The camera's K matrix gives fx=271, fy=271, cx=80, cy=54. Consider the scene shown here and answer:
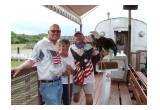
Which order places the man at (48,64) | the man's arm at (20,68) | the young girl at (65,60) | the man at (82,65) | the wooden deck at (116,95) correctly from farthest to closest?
the wooden deck at (116,95) < the man at (82,65) < the young girl at (65,60) < the man at (48,64) < the man's arm at (20,68)

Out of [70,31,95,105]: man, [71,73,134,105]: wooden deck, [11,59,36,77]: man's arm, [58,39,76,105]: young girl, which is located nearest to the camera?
[11,59,36,77]: man's arm

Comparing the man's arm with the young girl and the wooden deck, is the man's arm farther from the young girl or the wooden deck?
the wooden deck

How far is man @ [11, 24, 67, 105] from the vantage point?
2043mm

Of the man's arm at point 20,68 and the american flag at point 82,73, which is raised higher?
the man's arm at point 20,68

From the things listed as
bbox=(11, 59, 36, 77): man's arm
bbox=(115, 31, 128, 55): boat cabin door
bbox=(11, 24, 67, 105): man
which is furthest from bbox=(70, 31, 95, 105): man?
bbox=(115, 31, 128, 55): boat cabin door

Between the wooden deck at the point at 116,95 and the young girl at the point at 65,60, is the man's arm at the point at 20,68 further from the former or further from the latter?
the wooden deck at the point at 116,95

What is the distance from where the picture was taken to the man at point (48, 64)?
204 cm

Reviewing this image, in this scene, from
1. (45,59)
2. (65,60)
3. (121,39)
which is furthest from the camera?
(121,39)

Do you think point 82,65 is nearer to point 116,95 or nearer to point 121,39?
point 116,95

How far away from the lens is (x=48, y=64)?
6.75 feet

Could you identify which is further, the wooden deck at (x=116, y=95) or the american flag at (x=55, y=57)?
the wooden deck at (x=116, y=95)

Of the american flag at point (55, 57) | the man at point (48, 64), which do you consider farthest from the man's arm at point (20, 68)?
the american flag at point (55, 57)

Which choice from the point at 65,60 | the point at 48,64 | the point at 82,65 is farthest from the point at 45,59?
the point at 82,65
